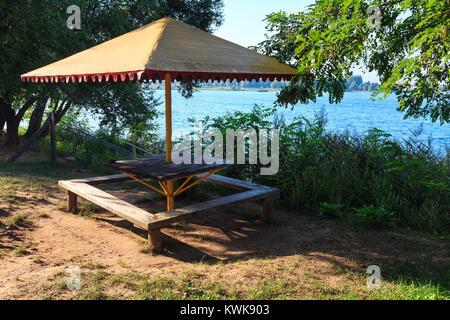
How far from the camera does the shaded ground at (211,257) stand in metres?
3.30

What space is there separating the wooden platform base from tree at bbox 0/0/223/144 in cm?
541

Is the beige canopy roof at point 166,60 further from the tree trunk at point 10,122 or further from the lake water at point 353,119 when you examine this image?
the tree trunk at point 10,122

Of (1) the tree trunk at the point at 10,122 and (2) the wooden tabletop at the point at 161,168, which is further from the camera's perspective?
(1) the tree trunk at the point at 10,122

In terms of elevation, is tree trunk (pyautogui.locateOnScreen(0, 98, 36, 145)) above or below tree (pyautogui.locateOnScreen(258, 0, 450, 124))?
below

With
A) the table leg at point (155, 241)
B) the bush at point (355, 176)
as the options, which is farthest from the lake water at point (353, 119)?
the table leg at point (155, 241)

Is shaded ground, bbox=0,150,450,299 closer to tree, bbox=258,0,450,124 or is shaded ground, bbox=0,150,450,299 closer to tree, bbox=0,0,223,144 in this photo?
tree, bbox=258,0,450,124

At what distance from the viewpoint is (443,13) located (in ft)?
11.8

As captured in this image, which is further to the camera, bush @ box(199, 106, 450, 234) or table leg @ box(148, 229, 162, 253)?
bush @ box(199, 106, 450, 234)

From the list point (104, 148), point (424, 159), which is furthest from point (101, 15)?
point (424, 159)

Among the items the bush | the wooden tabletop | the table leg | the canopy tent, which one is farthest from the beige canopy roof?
the bush

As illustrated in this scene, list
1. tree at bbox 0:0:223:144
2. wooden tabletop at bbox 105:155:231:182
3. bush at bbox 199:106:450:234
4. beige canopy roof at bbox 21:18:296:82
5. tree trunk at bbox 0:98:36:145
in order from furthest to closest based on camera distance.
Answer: tree trunk at bbox 0:98:36:145, tree at bbox 0:0:223:144, bush at bbox 199:106:450:234, wooden tabletop at bbox 105:155:231:182, beige canopy roof at bbox 21:18:296:82

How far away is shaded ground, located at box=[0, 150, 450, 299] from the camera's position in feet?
10.8

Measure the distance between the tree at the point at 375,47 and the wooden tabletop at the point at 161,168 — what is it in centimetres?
192
